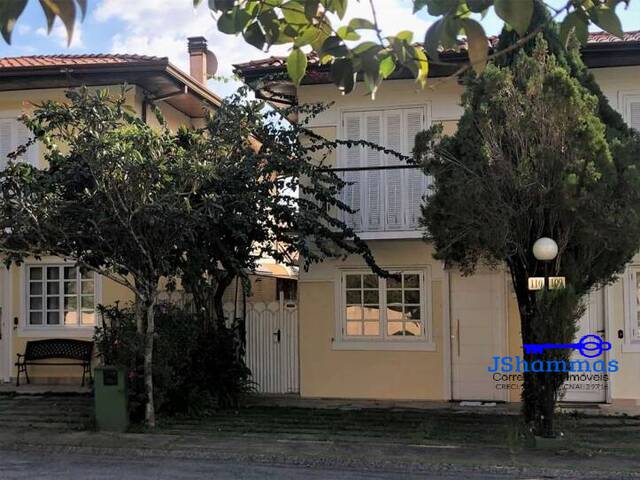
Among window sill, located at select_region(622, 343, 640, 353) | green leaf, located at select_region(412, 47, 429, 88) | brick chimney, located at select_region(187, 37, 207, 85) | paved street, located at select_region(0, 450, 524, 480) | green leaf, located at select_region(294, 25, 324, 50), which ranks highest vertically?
brick chimney, located at select_region(187, 37, 207, 85)

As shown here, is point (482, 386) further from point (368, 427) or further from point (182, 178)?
point (182, 178)

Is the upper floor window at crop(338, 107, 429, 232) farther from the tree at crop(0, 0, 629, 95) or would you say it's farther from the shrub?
the tree at crop(0, 0, 629, 95)

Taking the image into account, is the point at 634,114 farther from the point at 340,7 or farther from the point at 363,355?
the point at 340,7

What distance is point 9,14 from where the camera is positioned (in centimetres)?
193

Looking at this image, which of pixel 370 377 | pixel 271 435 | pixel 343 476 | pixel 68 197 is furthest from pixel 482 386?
pixel 68 197

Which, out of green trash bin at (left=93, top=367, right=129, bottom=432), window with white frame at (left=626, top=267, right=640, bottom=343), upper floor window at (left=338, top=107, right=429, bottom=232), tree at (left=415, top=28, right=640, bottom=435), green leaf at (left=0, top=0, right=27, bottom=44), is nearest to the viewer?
green leaf at (left=0, top=0, right=27, bottom=44)

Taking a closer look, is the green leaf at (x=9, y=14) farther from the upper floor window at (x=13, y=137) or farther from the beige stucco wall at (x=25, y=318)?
the upper floor window at (x=13, y=137)

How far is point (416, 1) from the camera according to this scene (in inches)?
88.9

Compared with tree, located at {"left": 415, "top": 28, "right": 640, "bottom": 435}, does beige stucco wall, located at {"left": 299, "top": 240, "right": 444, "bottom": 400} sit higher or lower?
lower

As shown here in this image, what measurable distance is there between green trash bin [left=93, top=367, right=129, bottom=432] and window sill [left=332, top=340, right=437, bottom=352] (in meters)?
3.90

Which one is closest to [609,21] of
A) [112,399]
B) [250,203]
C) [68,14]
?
[68,14]

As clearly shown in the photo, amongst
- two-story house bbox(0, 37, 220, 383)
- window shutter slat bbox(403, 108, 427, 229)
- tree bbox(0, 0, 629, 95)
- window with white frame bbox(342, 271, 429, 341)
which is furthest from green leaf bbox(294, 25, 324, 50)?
two-story house bbox(0, 37, 220, 383)

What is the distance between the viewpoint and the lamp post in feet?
24.5

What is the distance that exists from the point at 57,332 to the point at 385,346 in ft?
19.9
